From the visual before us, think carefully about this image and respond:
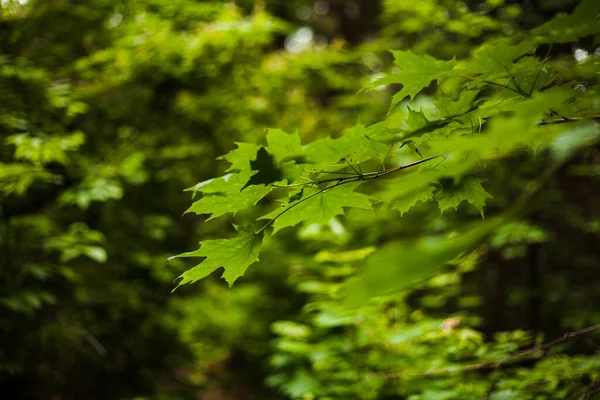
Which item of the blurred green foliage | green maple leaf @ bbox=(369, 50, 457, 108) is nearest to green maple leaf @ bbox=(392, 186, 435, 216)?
green maple leaf @ bbox=(369, 50, 457, 108)

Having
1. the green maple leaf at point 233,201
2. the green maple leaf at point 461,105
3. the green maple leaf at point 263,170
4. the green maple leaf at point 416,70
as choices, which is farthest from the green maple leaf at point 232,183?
the green maple leaf at point 461,105

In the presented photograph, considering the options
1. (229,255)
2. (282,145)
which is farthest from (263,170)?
(229,255)

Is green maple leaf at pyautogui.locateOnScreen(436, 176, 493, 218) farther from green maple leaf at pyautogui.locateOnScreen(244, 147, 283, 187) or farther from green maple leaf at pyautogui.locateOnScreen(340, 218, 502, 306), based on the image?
green maple leaf at pyautogui.locateOnScreen(340, 218, 502, 306)

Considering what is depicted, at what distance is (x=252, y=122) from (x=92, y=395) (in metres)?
2.77

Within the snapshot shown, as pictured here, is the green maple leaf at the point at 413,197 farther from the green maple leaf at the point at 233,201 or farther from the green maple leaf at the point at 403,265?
the green maple leaf at the point at 403,265

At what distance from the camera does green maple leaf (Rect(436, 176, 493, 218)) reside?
1.22 meters

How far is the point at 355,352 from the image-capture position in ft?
8.50

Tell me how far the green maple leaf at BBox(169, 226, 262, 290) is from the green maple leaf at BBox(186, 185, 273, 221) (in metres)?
0.08

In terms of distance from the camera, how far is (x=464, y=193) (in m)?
1.23

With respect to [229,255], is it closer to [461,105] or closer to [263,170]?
[263,170]

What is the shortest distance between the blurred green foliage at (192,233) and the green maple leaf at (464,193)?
2.84 feet

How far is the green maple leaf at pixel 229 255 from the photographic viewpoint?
1097mm

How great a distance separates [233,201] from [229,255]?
5.7 inches

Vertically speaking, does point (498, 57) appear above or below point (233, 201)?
above
